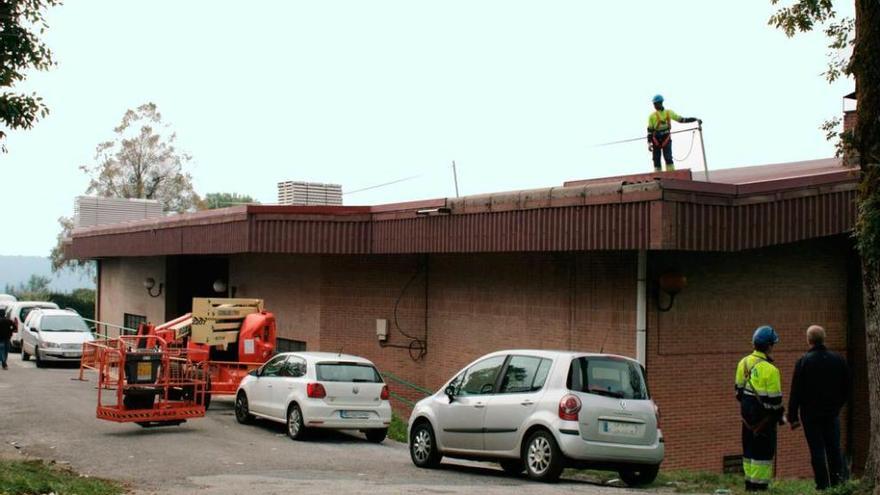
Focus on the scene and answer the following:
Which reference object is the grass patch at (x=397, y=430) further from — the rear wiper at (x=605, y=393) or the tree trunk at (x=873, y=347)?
the tree trunk at (x=873, y=347)

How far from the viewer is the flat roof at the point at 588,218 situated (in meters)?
14.9

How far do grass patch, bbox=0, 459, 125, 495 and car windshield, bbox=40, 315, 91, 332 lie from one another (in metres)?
19.7

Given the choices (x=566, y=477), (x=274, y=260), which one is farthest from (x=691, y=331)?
(x=274, y=260)

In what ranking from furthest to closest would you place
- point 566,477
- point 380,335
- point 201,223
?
point 201,223 → point 380,335 → point 566,477

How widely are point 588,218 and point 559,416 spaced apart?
468cm

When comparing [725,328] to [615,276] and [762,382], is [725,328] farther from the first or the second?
[762,382]

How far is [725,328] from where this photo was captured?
1691cm

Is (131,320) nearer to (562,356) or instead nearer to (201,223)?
(201,223)

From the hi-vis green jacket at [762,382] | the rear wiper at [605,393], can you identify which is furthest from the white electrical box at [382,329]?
the hi-vis green jacket at [762,382]

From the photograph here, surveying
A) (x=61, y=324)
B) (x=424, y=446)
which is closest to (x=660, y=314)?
(x=424, y=446)

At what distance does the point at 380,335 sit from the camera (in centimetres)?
2314

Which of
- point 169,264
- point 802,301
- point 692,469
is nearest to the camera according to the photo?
point 692,469

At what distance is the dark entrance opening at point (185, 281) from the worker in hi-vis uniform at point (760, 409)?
77.8 feet

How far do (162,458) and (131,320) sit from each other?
24.0m
